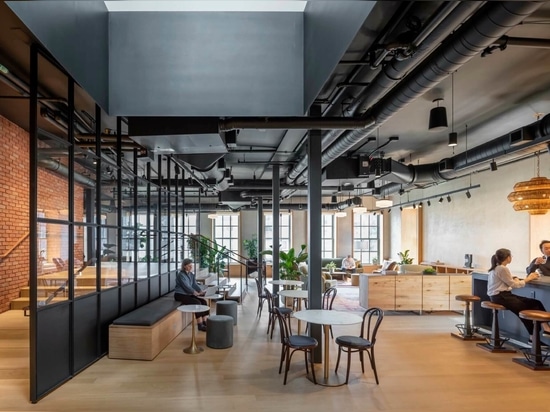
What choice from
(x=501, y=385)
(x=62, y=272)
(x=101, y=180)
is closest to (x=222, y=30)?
(x=101, y=180)

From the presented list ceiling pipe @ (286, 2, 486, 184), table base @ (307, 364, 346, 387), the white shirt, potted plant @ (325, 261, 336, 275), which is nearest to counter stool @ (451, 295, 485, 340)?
the white shirt

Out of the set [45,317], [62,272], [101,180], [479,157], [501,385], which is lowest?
[501,385]

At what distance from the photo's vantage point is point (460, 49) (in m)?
2.82

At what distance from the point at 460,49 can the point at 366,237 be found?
14765mm

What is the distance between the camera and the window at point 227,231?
56.7 feet

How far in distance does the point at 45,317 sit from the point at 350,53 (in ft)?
14.0

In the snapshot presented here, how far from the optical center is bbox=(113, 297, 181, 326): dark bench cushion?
5137mm

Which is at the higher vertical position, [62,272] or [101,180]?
[101,180]

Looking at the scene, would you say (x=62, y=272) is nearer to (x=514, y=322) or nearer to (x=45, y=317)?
(x=45, y=317)

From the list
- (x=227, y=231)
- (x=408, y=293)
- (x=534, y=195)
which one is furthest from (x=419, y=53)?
(x=227, y=231)

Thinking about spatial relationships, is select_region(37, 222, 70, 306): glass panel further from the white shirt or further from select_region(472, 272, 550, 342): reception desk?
select_region(472, 272, 550, 342): reception desk

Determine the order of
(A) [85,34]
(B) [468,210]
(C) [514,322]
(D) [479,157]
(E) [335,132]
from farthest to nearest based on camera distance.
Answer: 1. (B) [468,210]
2. (D) [479,157]
3. (C) [514,322]
4. (E) [335,132]
5. (A) [85,34]

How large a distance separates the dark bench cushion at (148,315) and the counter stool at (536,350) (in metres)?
5.06

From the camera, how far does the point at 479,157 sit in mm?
6523
